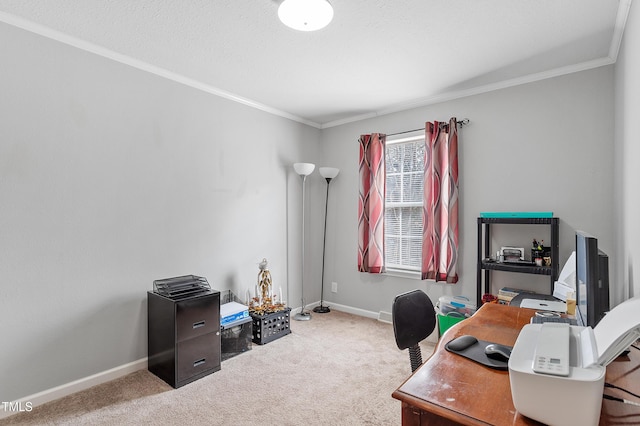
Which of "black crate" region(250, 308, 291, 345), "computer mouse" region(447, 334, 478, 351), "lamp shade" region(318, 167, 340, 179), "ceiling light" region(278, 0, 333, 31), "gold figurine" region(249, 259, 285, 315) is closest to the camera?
"computer mouse" region(447, 334, 478, 351)

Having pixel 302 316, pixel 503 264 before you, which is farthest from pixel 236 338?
pixel 503 264

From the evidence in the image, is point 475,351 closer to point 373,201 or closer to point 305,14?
point 305,14

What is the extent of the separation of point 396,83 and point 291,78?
3.16 feet

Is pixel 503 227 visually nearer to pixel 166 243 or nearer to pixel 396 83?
pixel 396 83

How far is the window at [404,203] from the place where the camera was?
11.9ft

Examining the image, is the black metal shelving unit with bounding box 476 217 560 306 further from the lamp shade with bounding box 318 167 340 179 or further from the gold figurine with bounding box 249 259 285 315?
the gold figurine with bounding box 249 259 285 315

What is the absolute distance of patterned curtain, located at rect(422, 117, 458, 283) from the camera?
3217 millimetres

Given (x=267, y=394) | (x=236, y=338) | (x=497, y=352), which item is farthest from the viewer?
(x=236, y=338)

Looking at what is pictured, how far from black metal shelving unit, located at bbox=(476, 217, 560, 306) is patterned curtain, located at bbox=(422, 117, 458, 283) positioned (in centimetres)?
27

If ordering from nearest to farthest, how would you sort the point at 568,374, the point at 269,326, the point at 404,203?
1. the point at 568,374
2. the point at 269,326
3. the point at 404,203

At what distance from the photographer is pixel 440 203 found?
3277 mm

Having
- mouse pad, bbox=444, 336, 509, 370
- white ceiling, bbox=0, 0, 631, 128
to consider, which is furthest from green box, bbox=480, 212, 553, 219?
mouse pad, bbox=444, 336, 509, 370

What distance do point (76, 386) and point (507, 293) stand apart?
3305 millimetres

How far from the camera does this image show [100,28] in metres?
2.17
